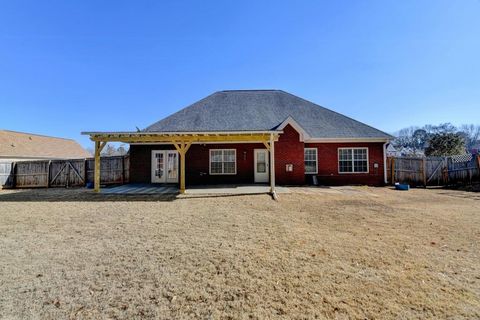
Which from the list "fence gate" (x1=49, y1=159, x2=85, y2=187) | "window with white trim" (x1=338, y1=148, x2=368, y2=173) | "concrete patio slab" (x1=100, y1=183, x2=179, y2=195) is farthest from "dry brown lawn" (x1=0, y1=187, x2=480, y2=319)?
"fence gate" (x1=49, y1=159, x2=85, y2=187)

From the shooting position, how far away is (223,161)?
1459cm

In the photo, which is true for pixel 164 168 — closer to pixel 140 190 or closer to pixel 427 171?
pixel 140 190

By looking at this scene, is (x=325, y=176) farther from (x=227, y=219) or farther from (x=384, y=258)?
(x=384, y=258)

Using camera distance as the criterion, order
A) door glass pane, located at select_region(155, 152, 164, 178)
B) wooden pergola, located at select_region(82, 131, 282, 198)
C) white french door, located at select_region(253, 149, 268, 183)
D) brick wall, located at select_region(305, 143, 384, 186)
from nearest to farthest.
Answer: wooden pergola, located at select_region(82, 131, 282, 198) < white french door, located at select_region(253, 149, 268, 183) < brick wall, located at select_region(305, 143, 384, 186) < door glass pane, located at select_region(155, 152, 164, 178)

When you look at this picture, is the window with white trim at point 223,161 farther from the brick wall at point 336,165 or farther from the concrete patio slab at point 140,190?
the brick wall at point 336,165

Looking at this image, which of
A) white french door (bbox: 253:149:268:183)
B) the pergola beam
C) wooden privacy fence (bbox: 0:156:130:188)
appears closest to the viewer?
the pergola beam

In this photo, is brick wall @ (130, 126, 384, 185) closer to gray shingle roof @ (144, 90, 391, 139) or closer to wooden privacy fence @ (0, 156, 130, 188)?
gray shingle roof @ (144, 90, 391, 139)

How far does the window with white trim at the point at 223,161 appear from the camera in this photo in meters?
14.6

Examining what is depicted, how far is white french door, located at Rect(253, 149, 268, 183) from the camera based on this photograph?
1440 cm

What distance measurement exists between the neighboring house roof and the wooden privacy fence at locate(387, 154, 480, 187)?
1319 inches

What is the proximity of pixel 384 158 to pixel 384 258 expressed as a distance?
1277 centimetres

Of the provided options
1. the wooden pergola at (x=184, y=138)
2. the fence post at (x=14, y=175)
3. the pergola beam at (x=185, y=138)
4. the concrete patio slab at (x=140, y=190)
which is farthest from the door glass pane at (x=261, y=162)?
the fence post at (x=14, y=175)

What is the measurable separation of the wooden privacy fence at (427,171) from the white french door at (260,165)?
26.5ft

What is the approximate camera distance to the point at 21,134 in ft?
86.3
